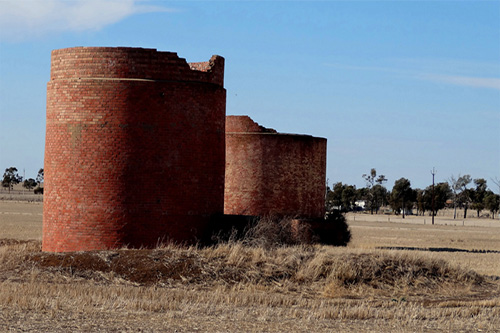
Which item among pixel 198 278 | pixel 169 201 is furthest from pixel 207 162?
pixel 198 278

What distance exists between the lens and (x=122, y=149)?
2084 centimetres

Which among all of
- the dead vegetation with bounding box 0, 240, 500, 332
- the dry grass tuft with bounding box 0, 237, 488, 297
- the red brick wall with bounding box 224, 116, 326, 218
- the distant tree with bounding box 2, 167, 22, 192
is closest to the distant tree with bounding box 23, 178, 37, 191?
the distant tree with bounding box 2, 167, 22, 192

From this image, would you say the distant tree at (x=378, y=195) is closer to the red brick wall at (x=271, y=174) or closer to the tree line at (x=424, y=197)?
the tree line at (x=424, y=197)

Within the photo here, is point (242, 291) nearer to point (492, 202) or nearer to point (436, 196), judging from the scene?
point (492, 202)

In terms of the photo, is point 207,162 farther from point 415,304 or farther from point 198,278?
point 415,304

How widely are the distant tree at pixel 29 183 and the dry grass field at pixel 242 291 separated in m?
152

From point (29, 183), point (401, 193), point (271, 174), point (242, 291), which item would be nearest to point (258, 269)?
point (242, 291)

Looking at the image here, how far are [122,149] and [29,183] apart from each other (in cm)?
15506

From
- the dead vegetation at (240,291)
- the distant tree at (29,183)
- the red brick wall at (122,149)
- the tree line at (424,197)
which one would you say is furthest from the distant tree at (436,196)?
the dead vegetation at (240,291)

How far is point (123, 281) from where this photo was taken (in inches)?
679

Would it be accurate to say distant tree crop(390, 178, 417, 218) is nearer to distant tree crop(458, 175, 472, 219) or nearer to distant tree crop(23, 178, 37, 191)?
distant tree crop(458, 175, 472, 219)

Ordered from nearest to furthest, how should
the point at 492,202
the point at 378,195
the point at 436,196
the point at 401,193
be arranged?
the point at 492,202 < the point at 401,193 < the point at 436,196 < the point at 378,195

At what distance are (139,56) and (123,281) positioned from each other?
266 inches

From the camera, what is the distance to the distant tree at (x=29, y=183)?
169000 millimetres
